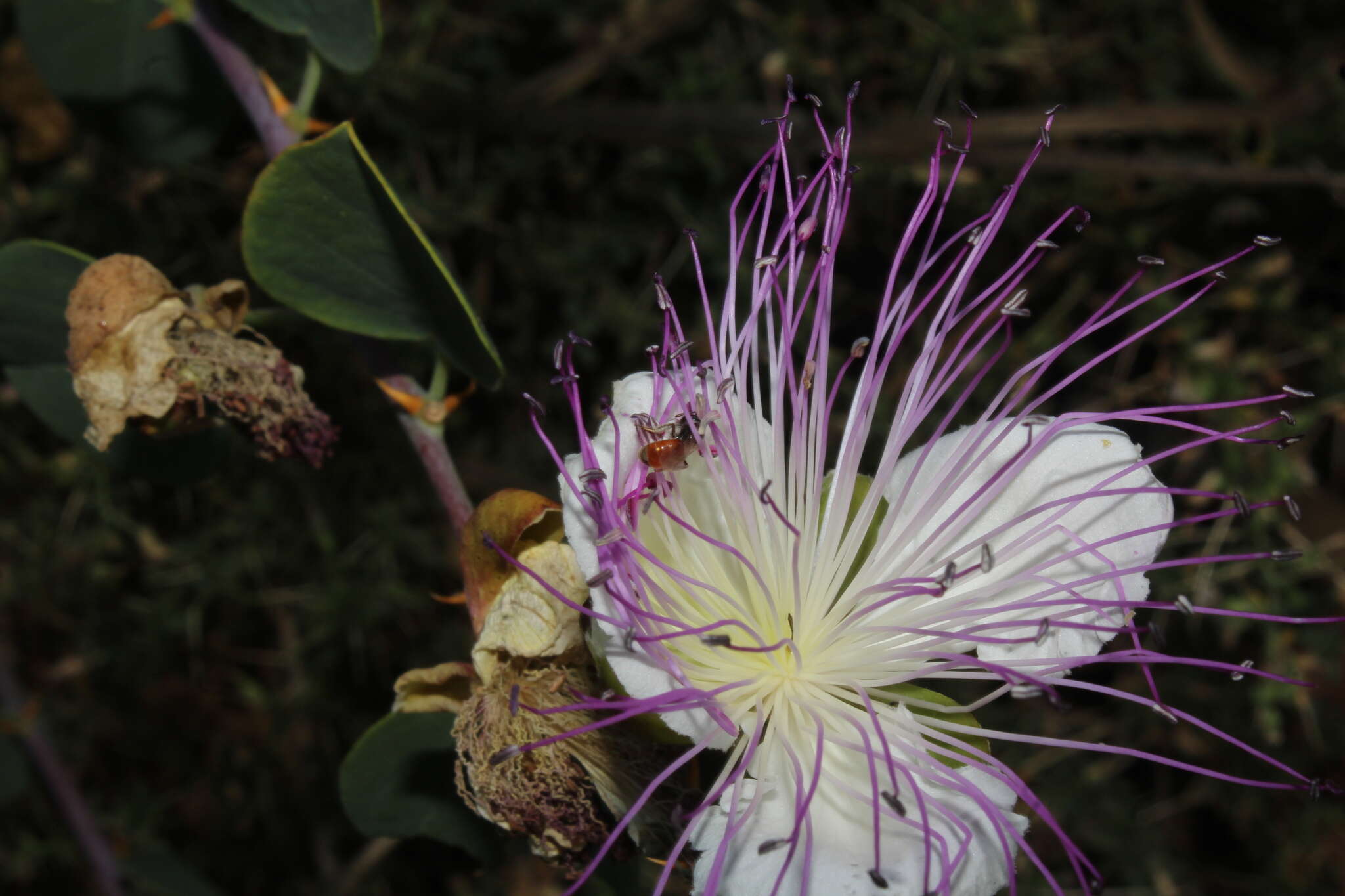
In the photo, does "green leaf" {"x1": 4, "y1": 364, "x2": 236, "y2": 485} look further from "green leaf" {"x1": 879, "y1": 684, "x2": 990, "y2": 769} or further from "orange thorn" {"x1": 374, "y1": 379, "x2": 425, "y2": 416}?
"green leaf" {"x1": 879, "y1": 684, "x2": 990, "y2": 769}

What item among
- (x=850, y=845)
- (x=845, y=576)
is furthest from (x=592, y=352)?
(x=850, y=845)

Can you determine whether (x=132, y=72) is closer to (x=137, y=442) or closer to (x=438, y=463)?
(x=137, y=442)

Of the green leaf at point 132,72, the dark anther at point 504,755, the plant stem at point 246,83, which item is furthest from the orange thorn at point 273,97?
the dark anther at point 504,755

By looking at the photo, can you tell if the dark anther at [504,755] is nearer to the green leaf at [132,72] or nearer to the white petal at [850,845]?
the white petal at [850,845]

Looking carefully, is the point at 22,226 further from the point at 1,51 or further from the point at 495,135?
the point at 495,135

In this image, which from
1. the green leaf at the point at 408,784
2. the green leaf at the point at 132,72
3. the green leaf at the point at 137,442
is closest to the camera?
the green leaf at the point at 408,784

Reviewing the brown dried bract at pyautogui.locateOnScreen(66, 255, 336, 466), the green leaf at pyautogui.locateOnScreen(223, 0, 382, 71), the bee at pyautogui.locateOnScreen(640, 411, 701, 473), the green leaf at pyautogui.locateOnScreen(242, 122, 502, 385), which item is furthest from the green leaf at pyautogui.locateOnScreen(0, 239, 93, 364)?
the bee at pyautogui.locateOnScreen(640, 411, 701, 473)

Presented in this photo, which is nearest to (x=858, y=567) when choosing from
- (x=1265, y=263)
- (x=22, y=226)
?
(x=1265, y=263)
